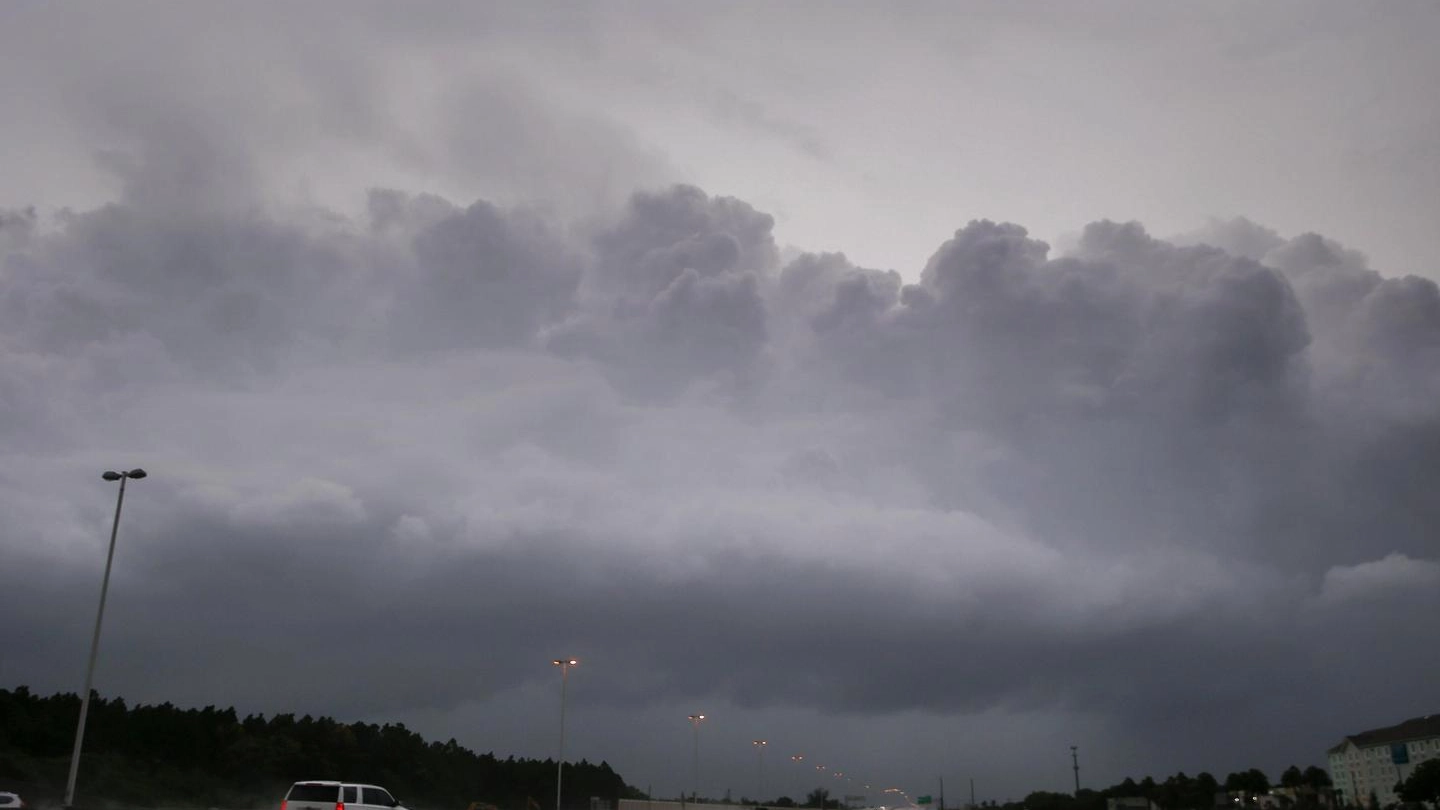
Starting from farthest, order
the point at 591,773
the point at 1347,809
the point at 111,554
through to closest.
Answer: the point at 591,773 < the point at 1347,809 < the point at 111,554

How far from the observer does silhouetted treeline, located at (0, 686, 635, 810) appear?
93.4 m

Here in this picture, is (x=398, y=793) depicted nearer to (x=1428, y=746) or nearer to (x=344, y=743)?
(x=344, y=743)

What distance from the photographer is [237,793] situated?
104 meters

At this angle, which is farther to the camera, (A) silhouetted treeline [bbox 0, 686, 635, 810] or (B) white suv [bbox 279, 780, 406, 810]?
(A) silhouetted treeline [bbox 0, 686, 635, 810]

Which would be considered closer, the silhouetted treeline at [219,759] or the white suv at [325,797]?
the white suv at [325,797]

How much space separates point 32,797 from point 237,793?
4757 centimetres

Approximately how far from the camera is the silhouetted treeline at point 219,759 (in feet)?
306

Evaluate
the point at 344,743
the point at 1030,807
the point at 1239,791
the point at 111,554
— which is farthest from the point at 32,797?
the point at 1239,791

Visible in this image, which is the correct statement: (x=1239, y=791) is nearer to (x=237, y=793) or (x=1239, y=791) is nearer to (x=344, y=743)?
(x=344, y=743)

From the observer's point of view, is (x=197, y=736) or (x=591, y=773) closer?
(x=197, y=736)

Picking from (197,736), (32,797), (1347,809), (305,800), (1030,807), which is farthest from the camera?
(1030,807)

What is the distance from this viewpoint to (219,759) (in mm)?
111125

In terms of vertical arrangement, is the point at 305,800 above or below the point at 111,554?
below

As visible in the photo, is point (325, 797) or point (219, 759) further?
point (219, 759)
